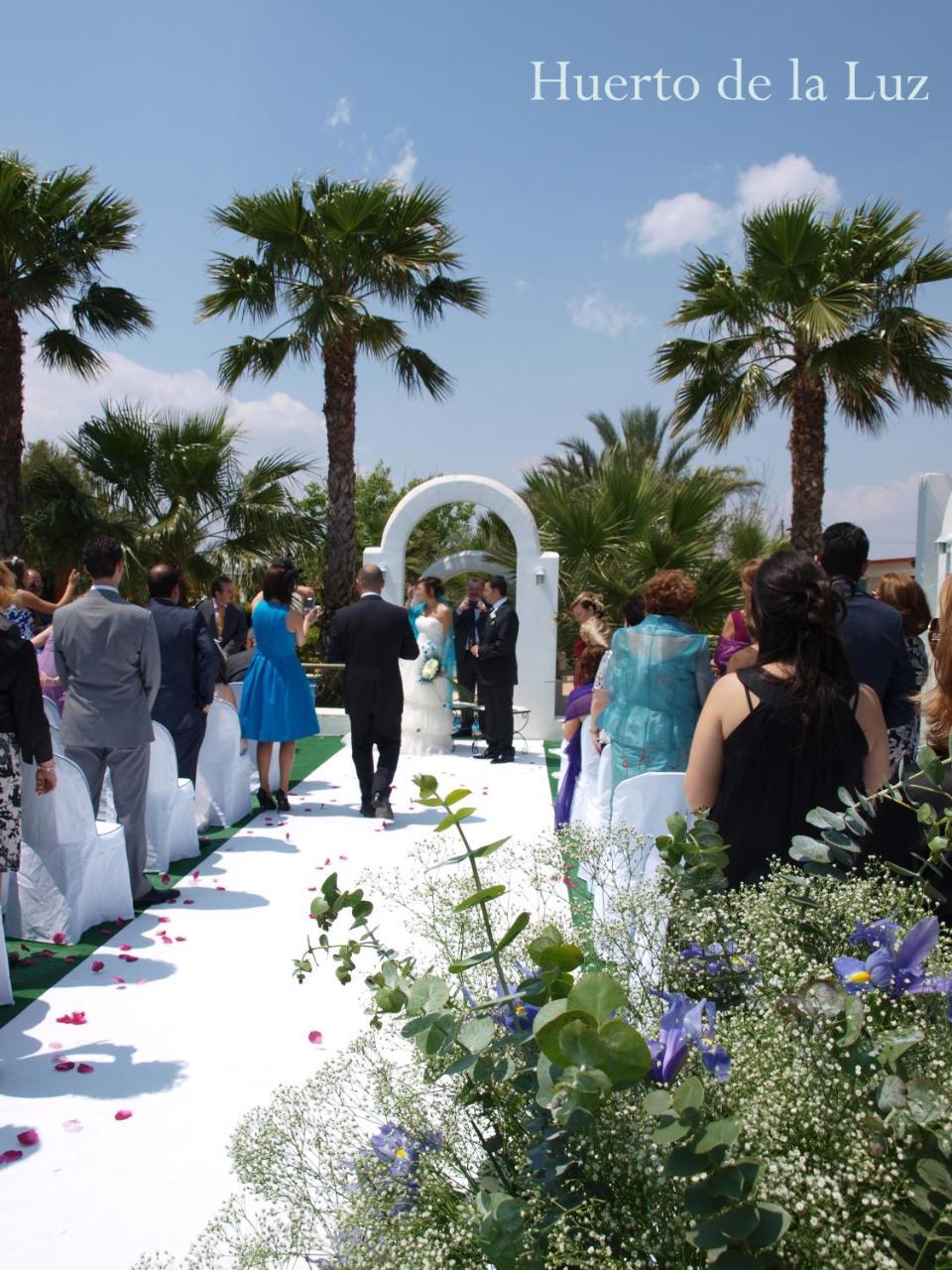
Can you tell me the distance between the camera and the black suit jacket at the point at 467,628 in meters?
12.2

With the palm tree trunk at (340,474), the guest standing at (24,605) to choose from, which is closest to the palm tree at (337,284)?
the palm tree trunk at (340,474)

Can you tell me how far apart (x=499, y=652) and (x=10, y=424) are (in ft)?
26.0

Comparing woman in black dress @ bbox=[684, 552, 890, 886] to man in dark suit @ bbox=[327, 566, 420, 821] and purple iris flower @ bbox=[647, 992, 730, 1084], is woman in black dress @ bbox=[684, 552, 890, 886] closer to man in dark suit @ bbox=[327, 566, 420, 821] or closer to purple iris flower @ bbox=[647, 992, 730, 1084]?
purple iris flower @ bbox=[647, 992, 730, 1084]

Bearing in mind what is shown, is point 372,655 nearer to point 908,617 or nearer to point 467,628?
point 908,617

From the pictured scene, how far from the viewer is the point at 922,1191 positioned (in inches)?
33.9

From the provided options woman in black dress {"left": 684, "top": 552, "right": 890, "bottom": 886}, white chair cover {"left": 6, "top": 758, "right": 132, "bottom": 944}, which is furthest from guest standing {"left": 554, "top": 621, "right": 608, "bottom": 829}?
woman in black dress {"left": 684, "top": 552, "right": 890, "bottom": 886}

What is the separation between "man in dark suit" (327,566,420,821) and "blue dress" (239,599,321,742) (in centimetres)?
36

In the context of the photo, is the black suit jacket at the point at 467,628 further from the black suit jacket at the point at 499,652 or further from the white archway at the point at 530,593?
the black suit jacket at the point at 499,652

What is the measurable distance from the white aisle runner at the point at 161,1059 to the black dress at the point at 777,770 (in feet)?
3.59

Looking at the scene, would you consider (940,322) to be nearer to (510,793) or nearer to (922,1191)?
(510,793)

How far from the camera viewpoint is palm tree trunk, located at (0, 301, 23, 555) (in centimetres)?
1373

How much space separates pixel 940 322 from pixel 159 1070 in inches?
517

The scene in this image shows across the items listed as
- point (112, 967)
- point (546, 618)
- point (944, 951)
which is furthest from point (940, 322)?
point (944, 951)

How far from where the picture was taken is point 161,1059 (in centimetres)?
397
